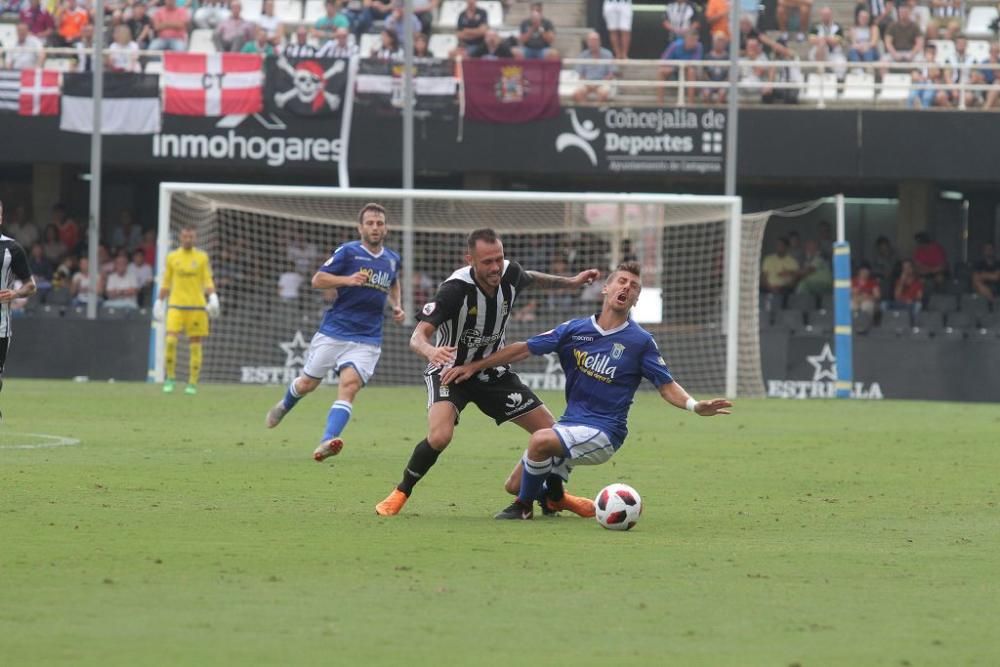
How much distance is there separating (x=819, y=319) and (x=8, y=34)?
15714 mm

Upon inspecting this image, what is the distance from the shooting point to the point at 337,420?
43.4 ft

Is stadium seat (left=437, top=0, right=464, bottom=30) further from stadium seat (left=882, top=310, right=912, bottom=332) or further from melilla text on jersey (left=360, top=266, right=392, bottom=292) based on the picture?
melilla text on jersey (left=360, top=266, right=392, bottom=292)

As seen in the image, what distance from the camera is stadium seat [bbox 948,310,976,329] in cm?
2812

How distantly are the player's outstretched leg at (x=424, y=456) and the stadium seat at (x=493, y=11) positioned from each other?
21551mm

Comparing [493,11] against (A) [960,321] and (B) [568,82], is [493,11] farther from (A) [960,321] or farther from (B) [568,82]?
(A) [960,321]

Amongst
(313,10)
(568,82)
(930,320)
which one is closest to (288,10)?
(313,10)

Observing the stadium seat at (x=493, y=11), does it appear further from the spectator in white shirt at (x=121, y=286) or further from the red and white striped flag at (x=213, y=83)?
the spectator in white shirt at (x=121, y=286)

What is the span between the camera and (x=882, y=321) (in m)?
27.8

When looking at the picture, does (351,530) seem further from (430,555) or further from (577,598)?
(577,598)

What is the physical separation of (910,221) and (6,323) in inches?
838

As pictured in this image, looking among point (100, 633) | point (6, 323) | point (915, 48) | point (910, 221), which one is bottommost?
point (100, 633)

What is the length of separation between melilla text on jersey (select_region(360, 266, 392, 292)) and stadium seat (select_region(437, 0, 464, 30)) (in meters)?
17.8

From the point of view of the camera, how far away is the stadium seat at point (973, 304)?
93.9ft

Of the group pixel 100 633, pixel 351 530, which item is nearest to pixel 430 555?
pixel 351 530
